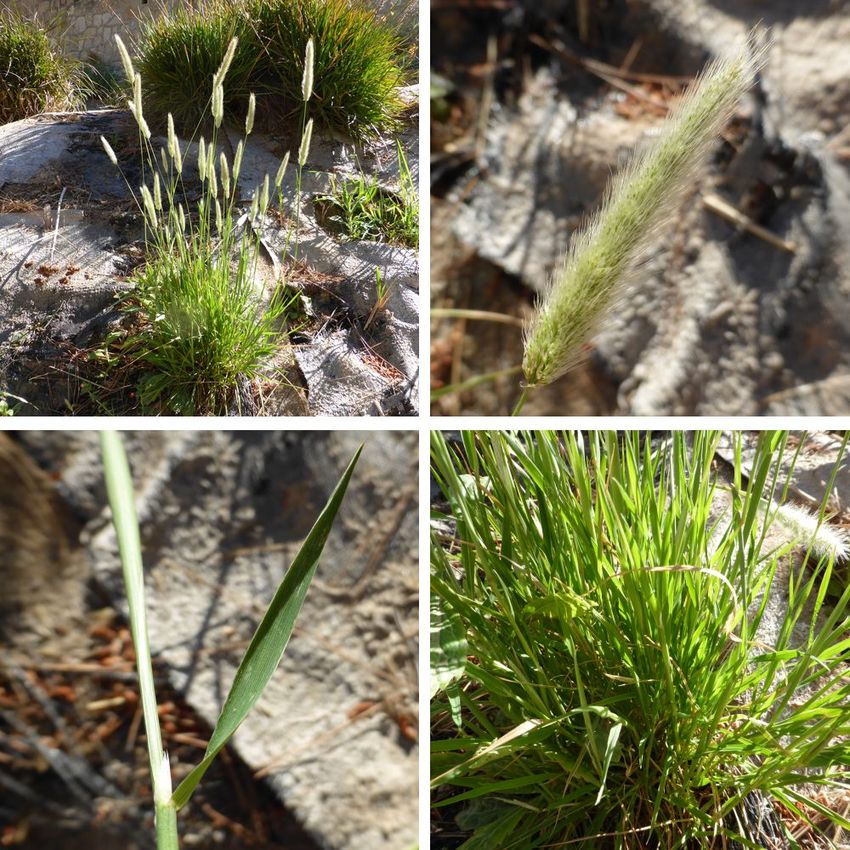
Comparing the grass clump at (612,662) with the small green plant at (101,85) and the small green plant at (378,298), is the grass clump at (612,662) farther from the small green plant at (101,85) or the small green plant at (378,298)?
the small green plant at (101,85)

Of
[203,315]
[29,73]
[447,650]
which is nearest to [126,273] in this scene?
[203,315]

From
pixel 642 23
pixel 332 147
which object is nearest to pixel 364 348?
pixel 332 147

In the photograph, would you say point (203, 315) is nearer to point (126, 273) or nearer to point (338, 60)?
point (126, 273)

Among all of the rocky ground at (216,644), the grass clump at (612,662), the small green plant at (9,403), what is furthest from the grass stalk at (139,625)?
the rocky ground at (216,644)

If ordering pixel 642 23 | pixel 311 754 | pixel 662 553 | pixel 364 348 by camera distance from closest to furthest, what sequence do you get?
pixel 662 553 → pixel 364 348 → pixel 311 754 → pixel 642 23

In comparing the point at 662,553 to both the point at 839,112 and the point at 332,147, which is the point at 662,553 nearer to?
the point at 332,147
